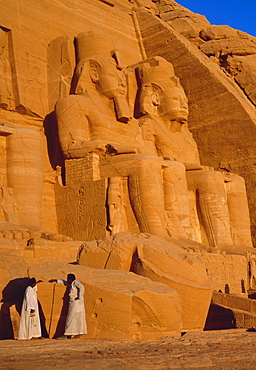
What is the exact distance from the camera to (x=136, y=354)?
316cm

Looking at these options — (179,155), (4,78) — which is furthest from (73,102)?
(179,155)

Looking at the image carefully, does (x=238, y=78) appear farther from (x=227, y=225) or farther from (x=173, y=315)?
(x=173, y=315)

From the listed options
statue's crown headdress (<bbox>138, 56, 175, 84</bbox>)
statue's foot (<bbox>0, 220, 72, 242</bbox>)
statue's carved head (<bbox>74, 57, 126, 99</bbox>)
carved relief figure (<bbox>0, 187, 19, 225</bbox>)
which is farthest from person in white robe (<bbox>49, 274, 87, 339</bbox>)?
statue's crown headdress (<bbox>138, 56, 175, 84</bbox>)

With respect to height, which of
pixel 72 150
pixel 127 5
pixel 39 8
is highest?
pixel 127 5

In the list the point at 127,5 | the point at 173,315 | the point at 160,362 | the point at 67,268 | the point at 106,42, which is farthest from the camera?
the point at 127,5

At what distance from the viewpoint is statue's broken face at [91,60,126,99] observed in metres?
10.2

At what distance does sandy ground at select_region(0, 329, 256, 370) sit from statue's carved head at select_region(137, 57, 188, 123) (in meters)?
7.29

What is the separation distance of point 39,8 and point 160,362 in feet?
30.8

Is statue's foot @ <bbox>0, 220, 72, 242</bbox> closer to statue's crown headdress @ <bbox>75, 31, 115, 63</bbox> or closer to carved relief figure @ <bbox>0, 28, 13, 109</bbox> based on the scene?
carved relief figure @ <bbox>0, 28, 13, 109</bbox>

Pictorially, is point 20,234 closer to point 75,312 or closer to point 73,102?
point 75,312

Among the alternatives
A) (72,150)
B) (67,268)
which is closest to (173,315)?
(67,268)

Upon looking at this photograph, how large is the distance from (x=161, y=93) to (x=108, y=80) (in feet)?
4.08

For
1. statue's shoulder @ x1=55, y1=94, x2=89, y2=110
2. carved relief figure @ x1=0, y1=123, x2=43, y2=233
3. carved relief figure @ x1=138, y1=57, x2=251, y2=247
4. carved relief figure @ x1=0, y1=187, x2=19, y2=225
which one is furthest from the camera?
statue's shoulder @ x1=55, y1=94, x2=89, y2=110

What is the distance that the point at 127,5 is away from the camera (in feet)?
45.6
